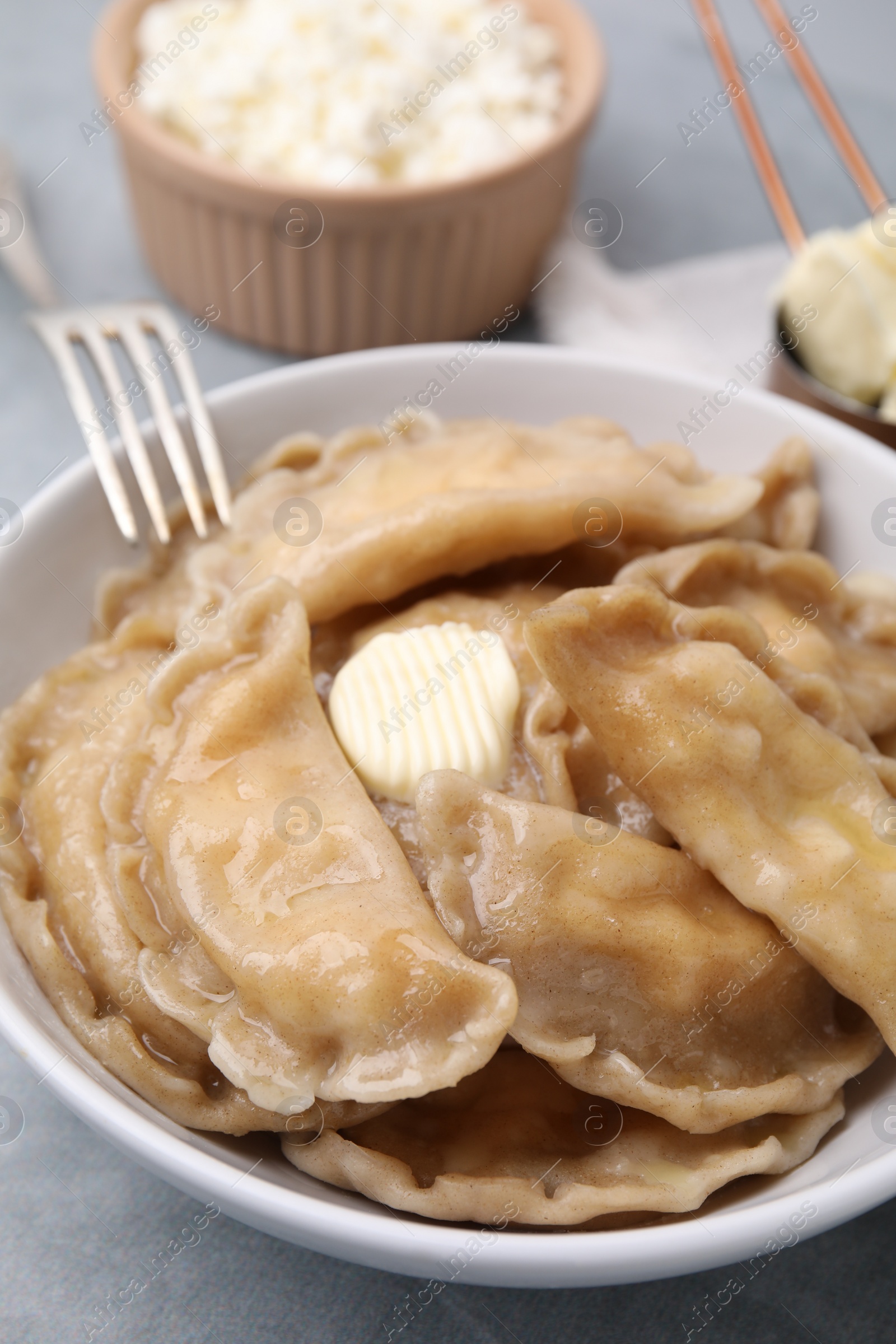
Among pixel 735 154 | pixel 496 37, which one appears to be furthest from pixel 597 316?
pixel 735 154

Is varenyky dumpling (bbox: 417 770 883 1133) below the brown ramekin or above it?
below

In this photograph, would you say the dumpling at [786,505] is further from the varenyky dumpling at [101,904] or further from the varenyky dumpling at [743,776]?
the varenyky dumpling at [101,904]

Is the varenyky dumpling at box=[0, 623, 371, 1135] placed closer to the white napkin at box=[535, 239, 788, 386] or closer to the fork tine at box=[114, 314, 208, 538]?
the fork tine at box=[114, 314, 208, 538]

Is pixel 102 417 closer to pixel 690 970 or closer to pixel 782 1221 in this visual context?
pixel 690 970

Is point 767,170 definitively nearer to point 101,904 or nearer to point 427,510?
point 427,510

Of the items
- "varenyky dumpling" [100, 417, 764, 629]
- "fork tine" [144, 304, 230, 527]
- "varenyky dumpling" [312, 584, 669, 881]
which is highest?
"fork tine" [144, 304, 230, 527]

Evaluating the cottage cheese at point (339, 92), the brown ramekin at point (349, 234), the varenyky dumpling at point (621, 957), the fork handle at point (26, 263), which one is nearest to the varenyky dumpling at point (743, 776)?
the varenyky dumpling at point (621, 957)

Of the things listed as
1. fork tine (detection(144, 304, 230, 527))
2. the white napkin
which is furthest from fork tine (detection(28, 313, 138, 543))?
the white napkin
